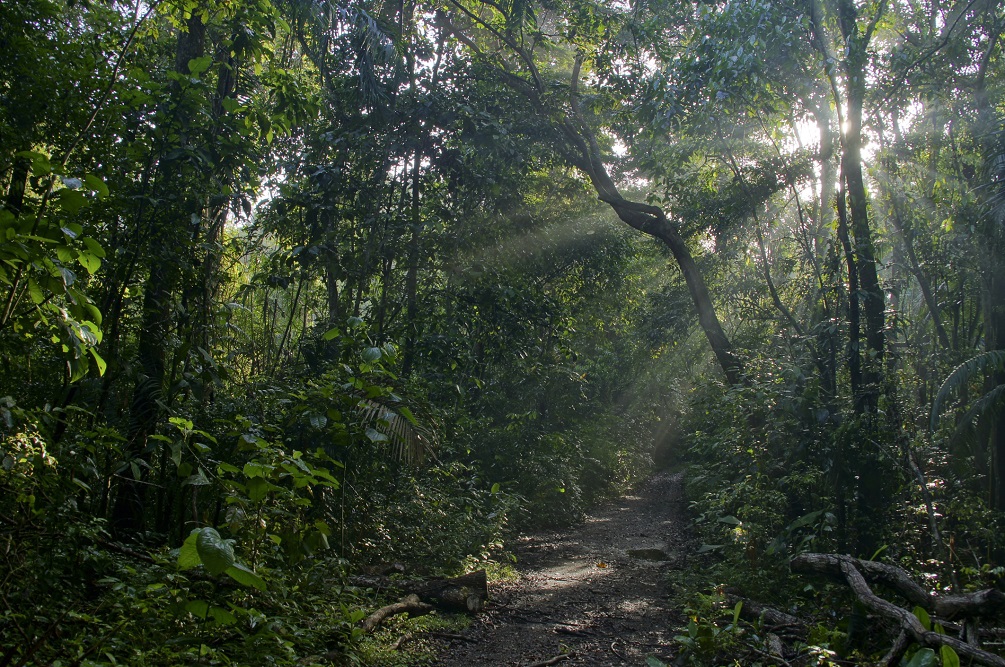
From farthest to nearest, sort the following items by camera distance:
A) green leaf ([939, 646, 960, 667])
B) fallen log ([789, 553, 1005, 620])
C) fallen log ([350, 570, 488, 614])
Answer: fallen log ([350, 570, 488, 614]) → fallen log ([789, 553, 1005, 620]) → green leaf ([939, 646, 960, 667])

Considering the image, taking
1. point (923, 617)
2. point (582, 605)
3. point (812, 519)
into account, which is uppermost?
point (923, 617)

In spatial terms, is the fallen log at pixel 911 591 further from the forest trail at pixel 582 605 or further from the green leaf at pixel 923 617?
the forest trail at pixel 582 605

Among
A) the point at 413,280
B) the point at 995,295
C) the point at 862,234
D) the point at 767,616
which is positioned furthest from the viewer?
the point at 413,280

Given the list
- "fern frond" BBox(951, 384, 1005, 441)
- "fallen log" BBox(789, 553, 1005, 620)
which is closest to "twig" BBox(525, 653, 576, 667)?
"fallen log" BBox(789, 553, 1005, 620)

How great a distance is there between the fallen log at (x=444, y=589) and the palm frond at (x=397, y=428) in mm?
1106

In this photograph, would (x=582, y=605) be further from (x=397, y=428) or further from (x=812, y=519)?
(x=397, y=428)

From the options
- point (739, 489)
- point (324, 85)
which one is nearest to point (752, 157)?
point (739, 489)

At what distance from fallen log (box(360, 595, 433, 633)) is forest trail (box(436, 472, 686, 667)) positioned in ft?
1.37

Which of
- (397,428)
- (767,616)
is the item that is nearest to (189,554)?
(397,428)

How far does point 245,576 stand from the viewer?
2279 mm

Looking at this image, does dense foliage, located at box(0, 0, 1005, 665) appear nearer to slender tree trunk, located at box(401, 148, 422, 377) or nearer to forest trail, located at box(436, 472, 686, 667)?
slender tree trunk, located at box(401, 148, 422, 377)

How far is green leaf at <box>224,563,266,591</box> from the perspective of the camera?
2221mm

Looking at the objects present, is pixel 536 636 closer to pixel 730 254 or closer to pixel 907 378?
pixel 907 378

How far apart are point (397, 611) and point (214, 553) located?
3.15m
